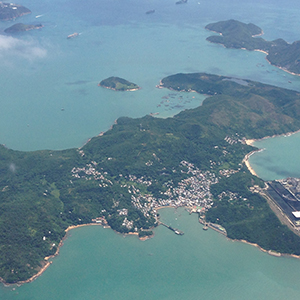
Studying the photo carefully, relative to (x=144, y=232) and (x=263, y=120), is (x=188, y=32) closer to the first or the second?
(x=263, y=120)

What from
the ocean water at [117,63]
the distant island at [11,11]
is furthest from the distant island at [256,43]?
the distant island at [11,11]

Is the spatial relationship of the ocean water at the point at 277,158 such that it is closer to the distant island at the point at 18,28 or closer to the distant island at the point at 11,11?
the distant island at the point at 18,28

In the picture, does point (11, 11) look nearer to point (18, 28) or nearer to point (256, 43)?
point (18, 28)

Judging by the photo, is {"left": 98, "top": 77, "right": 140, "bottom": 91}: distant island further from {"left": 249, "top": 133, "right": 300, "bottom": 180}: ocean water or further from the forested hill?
{"left": 249, "top": 133, "right": 300, "bottom": 180}: ocean water

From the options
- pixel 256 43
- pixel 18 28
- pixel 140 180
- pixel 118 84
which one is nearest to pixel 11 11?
pixel 18 28

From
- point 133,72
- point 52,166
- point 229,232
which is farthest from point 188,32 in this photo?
point 229,232

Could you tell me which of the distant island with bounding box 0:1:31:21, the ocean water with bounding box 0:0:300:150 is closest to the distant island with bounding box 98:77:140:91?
the ocean water with bounding box 0:0:300:150
